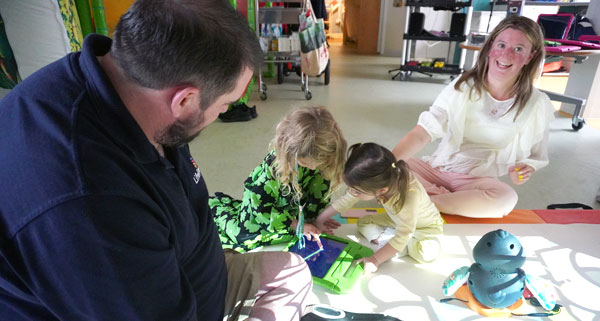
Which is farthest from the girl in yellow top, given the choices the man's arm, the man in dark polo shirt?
the man's arm

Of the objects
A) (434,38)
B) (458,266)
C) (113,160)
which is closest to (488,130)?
(458,266)

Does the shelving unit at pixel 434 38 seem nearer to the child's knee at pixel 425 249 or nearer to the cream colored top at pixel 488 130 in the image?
the cream colored top at pixel 488 130

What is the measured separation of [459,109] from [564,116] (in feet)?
7.42

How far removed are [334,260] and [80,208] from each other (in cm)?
99

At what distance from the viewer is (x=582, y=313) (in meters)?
1.14

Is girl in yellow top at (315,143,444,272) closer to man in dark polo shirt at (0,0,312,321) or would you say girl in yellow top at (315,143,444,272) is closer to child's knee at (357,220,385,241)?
child's knee at (357,220,385,241)

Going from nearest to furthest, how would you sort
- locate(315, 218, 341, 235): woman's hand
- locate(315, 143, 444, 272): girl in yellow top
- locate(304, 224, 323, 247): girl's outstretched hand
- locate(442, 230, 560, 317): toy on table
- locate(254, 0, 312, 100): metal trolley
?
1. locate(442, 230, 560, 317): toy on table
2. locate(315, 143, 444, 272): girl in yellow top
3. locate(304, 224, 323, 247): girl's outstretched hand
4. locate(315, 218, 341, 235): woman's hand
5. locate(254, 0, 312, 100): metal trolley

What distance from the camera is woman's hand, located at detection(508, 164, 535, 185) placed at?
1.54 meters

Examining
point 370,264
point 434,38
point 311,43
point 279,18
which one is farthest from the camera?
point 434,38

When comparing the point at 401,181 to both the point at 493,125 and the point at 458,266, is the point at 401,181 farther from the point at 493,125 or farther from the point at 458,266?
the point at 493,125

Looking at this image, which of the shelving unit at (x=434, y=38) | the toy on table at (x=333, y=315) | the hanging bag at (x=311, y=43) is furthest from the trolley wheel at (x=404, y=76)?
the toy on table at (x=333, y=315)

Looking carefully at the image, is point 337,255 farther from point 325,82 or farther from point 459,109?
point 325,82

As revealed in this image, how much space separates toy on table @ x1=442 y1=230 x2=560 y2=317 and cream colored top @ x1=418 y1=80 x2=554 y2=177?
2.11ft

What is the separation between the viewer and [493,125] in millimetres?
1579
